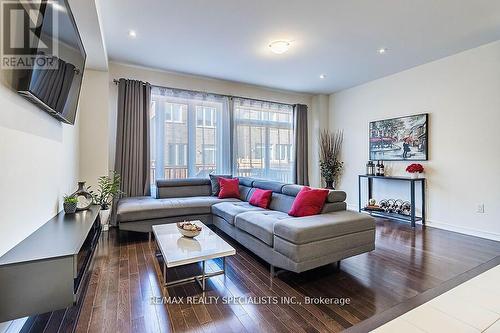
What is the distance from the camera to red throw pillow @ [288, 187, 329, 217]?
273cm

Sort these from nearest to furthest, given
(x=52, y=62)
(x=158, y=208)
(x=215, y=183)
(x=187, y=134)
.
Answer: (x=52, y=62) < (x=158, y=208) < (x=215, y=183) < (x=187, y=134)

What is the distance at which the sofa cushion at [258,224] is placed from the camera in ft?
8.01

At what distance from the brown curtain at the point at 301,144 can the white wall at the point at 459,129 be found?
1744mm

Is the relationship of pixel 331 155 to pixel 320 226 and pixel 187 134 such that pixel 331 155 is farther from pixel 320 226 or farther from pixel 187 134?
pixel 320 226

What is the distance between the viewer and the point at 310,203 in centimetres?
274

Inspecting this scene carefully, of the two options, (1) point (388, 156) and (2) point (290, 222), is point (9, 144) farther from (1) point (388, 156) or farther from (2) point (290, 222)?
(1) point (388, 156)

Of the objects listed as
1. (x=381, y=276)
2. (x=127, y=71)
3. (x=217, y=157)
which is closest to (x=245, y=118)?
(x=217, y=157)

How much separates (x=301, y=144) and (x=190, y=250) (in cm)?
439

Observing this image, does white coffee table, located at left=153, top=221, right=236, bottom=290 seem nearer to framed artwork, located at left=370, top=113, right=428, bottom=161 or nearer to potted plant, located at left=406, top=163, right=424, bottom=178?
potted plant, located at left=406, top=163, right=424, bottom=178

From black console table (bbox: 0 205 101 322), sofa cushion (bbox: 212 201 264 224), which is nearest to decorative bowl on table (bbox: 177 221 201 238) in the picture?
sofa cushion (bbox: 212 201 264 224)

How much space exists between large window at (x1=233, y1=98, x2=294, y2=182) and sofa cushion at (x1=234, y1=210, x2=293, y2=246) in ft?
7.71

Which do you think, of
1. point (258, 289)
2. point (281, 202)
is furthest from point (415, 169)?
point (258, 289)

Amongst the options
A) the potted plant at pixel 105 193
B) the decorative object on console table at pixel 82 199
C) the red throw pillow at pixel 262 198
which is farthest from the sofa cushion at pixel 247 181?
the decorative object on console table at pixel 82 199

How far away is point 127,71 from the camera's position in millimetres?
4312
